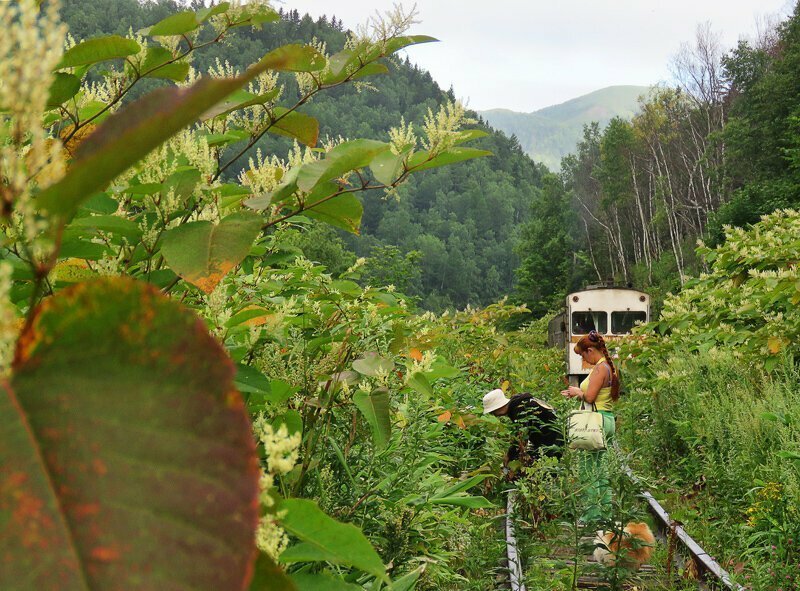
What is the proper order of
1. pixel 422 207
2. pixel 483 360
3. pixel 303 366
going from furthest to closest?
pixel 422 207 < pixel 483 360 < pixel 303 366

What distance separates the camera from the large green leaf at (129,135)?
43 centimetres

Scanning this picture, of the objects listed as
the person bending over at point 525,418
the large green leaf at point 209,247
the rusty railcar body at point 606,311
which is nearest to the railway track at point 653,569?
the person bending over at point 525,418

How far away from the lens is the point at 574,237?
73.2 meters

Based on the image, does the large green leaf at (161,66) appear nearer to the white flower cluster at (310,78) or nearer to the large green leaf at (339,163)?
the white flower cluster at (310,78)

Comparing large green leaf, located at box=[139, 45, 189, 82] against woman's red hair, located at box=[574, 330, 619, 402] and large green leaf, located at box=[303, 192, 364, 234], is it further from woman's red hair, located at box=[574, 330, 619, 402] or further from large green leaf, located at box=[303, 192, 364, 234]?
woman's red hair, located at box=[574, 330, 619, 402]

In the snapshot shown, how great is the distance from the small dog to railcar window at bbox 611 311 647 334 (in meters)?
14.5

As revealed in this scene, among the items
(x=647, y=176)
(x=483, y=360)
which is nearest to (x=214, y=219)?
(x=483, y=360)

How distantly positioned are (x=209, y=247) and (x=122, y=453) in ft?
2.13

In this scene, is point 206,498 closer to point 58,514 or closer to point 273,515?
point 58,514

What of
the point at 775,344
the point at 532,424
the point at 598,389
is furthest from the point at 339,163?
the point at 775,344

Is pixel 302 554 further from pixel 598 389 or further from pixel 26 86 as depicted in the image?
pixel 598 389

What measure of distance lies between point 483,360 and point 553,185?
6550 centimetres

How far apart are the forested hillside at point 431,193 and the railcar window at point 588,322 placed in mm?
60891

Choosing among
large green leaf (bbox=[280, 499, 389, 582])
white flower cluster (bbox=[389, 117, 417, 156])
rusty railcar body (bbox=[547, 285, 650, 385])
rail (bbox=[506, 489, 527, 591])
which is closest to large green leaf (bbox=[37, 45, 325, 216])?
large green leaf (bbox=[280, 499, 389, 582])
